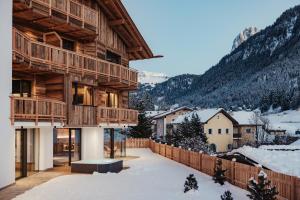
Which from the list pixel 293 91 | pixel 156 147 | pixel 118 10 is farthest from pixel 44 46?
pixel 293 91

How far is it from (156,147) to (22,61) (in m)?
20.7

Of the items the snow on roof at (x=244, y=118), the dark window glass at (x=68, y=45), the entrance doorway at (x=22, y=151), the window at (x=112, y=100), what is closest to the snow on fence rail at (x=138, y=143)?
the window at (x=112, y=100)

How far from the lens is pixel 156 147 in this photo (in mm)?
38188

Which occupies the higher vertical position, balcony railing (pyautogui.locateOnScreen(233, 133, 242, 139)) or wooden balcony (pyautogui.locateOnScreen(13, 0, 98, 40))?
wooden balcony (pyautogui.locateOnScreen(13, 0, 98, 40))

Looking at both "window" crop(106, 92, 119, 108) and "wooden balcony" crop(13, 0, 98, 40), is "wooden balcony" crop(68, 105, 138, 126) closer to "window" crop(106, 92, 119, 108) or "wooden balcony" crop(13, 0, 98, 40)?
"window" crop(106, 92, 119, 108)

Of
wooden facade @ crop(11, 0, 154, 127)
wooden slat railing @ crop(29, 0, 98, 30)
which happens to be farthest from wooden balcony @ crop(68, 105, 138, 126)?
wooden slat railing @ crop(29, 0, 98, 30)

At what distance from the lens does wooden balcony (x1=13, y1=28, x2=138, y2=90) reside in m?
20.0

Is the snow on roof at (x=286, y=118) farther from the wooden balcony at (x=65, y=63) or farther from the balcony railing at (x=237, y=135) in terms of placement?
the wooden balcony at (x=65, y=63)

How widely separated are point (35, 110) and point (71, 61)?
567 cm

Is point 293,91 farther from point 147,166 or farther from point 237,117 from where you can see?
point 147,166

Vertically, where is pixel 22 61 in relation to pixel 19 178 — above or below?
above

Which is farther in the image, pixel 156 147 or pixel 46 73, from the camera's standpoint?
pixel 156 147

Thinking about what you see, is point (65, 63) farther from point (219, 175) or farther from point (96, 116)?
point (219, 175)

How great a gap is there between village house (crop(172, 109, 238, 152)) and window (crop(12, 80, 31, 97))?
161 feet
